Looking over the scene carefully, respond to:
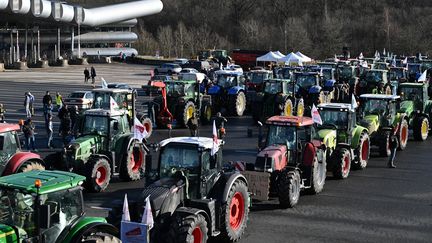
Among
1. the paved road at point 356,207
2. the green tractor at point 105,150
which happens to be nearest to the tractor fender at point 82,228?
the paved road at point 356,207

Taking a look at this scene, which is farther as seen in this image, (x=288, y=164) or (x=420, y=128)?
(x=420, y=128)

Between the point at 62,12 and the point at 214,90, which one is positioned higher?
the point at 62,12

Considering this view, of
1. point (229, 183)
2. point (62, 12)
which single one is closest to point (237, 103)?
point (229, 183)

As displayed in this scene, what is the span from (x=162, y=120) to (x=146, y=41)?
52.8 meters

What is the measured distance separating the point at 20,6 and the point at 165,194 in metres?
44.2

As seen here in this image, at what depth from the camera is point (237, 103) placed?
29125 mm

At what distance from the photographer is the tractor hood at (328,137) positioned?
1684 centimetres

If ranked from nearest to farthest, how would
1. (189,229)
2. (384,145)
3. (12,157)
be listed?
(189,229) < (12,157) < (384,145)

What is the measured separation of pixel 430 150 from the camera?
2144cm

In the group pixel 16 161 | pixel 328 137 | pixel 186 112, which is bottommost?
pixel 16 161

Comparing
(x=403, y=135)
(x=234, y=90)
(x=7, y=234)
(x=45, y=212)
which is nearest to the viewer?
(x=7, y=234)

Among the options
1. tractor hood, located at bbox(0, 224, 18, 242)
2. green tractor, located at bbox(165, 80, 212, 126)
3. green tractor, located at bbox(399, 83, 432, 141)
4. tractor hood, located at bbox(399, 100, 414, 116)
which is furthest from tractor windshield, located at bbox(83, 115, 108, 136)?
green tractor, located at bbox(399, 83, 432, 141)

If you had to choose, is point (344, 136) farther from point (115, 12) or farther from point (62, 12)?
point (115, 12)

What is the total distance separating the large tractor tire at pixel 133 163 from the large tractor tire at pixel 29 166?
2.65m
